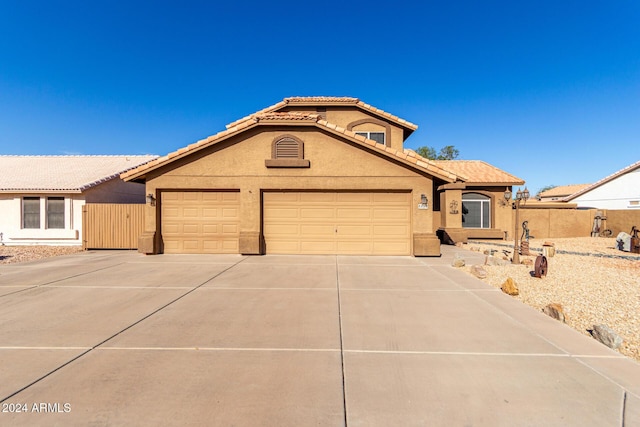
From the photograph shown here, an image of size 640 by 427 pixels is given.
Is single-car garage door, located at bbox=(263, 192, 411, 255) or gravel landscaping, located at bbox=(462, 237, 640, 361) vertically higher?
single-car garage door, located at bbox=(263, 192, 411, 255)

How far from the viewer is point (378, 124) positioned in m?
14.6

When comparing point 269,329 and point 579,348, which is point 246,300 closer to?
point 269,329

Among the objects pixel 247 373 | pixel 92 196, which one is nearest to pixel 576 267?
pixel 247 373

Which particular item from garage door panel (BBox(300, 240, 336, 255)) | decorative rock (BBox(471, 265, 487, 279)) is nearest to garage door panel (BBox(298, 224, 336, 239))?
garage door panel (BBox(300, 240, 336, 255))

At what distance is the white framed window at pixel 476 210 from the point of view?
56.4 feet

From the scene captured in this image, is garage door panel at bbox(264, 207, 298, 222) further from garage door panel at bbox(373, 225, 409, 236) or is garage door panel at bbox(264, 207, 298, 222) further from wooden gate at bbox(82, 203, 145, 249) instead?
wooden gate at bbox(82, 203, 145, 249)

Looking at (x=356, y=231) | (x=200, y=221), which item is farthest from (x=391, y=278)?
(x=200, y=221)

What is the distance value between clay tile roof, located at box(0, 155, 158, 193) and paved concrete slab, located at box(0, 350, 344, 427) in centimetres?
1444

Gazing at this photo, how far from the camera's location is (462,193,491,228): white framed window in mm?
17203

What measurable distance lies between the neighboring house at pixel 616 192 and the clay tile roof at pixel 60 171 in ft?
A: 116

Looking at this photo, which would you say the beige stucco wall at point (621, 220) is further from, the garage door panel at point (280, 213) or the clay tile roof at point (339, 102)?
the garage door panel at point (280, 213)

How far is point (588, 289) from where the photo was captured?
6719mm

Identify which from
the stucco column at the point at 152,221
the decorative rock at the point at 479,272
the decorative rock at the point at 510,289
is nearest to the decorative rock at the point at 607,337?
the decorative rock at the point at 510,289

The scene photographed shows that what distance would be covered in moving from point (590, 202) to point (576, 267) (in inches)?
843
